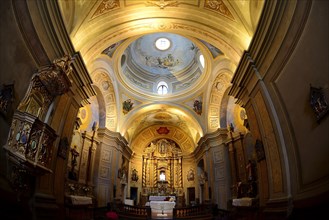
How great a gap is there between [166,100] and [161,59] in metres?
3.44

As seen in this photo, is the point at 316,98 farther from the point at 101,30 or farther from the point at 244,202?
the point at 101,30

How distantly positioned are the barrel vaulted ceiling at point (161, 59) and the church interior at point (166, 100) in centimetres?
7

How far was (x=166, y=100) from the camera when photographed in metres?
18.0

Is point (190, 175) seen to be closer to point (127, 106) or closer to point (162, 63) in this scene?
point (127, 106)

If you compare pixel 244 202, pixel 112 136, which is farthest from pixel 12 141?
pixel 112 136

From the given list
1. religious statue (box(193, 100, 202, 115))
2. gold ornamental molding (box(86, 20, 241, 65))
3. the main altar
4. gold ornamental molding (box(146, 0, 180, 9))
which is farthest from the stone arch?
the main altar

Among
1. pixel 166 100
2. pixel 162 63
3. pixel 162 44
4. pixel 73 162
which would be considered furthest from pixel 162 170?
pixel 73 162

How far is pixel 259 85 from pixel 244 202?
4581 millimetres

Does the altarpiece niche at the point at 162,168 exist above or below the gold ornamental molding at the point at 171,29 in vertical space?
below

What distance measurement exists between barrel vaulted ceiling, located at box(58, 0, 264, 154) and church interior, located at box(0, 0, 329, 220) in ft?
0.22

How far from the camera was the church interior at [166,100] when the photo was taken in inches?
200

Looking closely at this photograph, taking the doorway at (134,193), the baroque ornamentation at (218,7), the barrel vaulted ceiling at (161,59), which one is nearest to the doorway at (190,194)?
the barrel vaulted ceiling at (161,59)

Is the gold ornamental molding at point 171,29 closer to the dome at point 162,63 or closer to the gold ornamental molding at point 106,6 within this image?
the gold ornamental molding at point 106,6

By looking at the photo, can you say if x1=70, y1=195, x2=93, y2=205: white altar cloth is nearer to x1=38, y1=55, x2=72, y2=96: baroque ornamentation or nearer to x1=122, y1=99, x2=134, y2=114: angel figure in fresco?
x1=38, y1=55, x2=72, y2=96: baroque ornamentation
